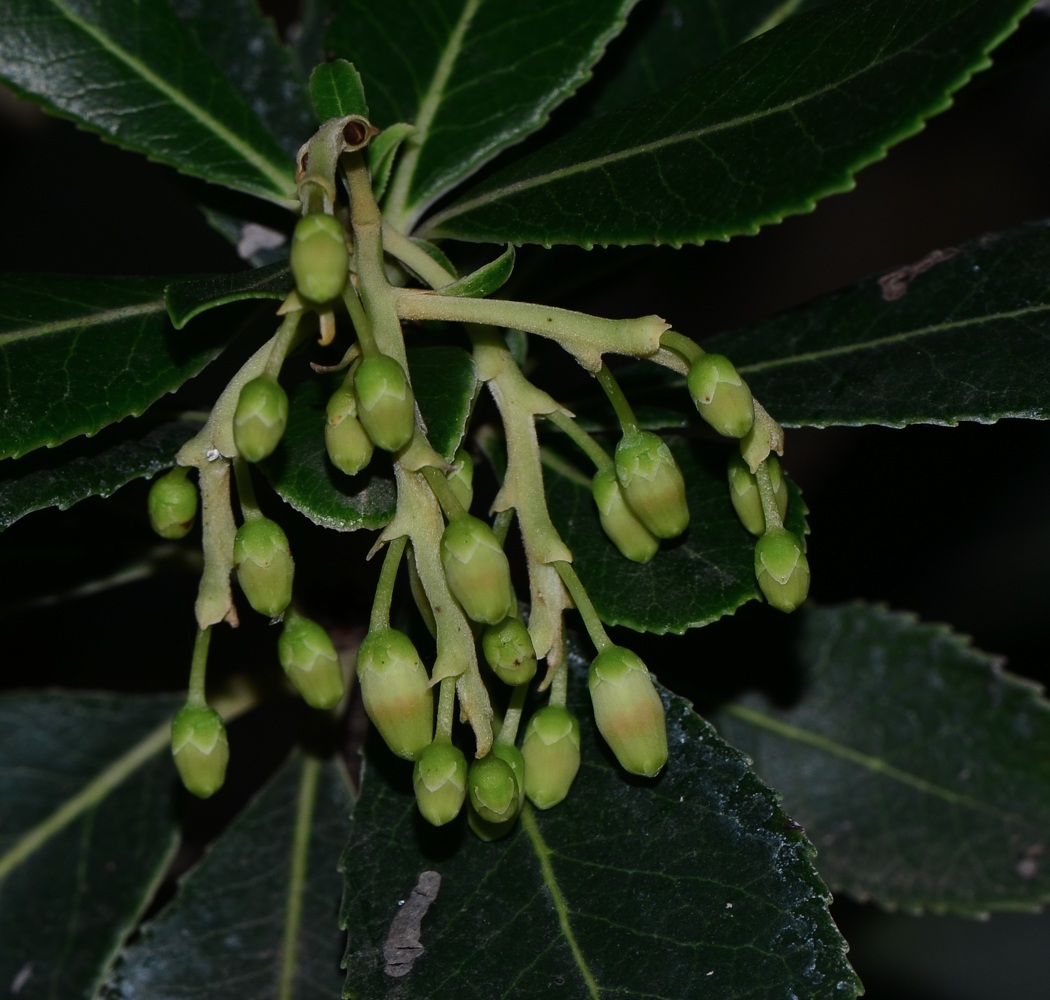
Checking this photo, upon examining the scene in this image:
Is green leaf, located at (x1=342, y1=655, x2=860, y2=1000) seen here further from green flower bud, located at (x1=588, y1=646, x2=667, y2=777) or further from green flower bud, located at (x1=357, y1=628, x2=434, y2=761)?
green flower bud, located at (x1=357, y1=628, x2=434, y2=761)

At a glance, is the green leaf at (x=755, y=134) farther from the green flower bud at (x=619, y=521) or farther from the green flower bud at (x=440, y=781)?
the green flower bud at (x=440, y=781)

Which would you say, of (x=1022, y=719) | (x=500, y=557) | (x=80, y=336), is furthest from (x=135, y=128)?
(x=1022, y=719)

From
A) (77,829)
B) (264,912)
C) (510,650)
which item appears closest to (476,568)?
(510,650)

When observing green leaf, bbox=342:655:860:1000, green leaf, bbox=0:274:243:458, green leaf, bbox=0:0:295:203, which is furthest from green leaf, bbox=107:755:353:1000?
green leaf, bbox=0:0:295:203

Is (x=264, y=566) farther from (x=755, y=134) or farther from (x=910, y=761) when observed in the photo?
(x=910, y=761)

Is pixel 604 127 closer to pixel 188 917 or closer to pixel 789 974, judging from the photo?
pixel 789 974

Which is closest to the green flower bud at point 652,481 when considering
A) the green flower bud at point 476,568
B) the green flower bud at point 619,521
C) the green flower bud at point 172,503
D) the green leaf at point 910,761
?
the green flower bud at point 619,521
